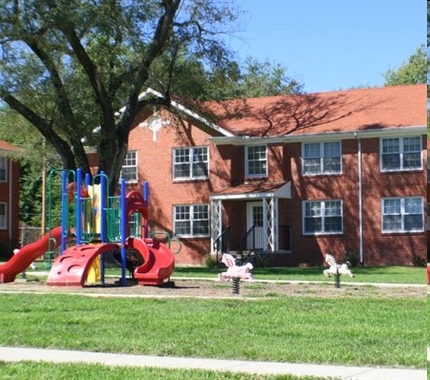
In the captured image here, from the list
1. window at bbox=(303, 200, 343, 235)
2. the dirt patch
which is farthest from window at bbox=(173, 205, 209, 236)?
the dirt patch

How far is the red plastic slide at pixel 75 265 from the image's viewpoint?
20.2 metres

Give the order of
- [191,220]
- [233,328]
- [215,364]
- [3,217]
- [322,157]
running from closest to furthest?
[215,364]
[233,328]
[322,157]
[191,220]
[3,217]

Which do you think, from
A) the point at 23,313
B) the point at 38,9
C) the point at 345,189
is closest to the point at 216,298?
→ the point at 23,313

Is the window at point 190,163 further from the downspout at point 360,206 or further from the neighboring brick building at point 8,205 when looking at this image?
the neighboring brick building at point 8,205

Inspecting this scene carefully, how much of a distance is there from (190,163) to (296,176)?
523 centimetres

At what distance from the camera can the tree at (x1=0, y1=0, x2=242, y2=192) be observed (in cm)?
2766

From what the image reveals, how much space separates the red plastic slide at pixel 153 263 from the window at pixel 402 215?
17.3 meters

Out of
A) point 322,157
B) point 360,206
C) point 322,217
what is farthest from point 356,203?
point 322,157

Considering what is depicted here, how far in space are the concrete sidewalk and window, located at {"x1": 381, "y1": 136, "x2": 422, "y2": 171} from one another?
28026mm

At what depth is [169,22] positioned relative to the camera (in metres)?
30.8

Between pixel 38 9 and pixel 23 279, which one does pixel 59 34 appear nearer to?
pixel 38 9

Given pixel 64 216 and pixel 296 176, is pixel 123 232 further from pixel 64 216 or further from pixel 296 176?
pixel 296 176

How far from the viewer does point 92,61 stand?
3178cm

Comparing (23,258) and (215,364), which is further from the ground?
(23,258)
